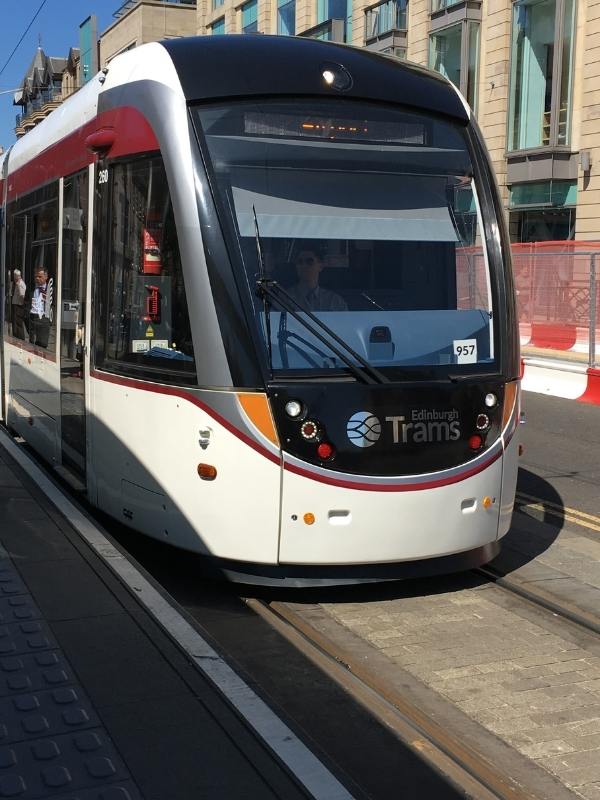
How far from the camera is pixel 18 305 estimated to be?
9.48 metres

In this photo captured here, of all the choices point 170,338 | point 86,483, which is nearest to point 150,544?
point 86,483

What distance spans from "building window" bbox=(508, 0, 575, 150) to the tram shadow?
18.6 metres

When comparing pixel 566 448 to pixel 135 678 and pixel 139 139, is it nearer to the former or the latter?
pixel 139 139

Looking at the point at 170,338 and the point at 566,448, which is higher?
the point at 170,338

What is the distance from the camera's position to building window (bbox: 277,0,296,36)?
36.4 m

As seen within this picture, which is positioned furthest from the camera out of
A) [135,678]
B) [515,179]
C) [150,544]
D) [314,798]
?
[515,179]

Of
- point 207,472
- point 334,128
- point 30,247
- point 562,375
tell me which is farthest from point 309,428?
point 562,375

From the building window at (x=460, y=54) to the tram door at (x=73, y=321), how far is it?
2151 centimetres

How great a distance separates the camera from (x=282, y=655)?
4.98 m

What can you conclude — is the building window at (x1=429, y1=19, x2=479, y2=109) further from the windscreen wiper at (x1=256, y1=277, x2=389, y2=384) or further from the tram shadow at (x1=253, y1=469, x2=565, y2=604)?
the windscreen wiper at (x1=256, y1=277, x2=389, y2=384)

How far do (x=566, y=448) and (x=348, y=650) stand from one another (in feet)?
21.1

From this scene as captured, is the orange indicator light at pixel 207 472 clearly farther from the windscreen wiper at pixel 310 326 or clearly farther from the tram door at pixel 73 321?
the tram door at pixel 73 321

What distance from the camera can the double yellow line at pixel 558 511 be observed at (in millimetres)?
7695

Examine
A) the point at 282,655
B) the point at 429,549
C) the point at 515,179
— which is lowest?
the point at 282,655
